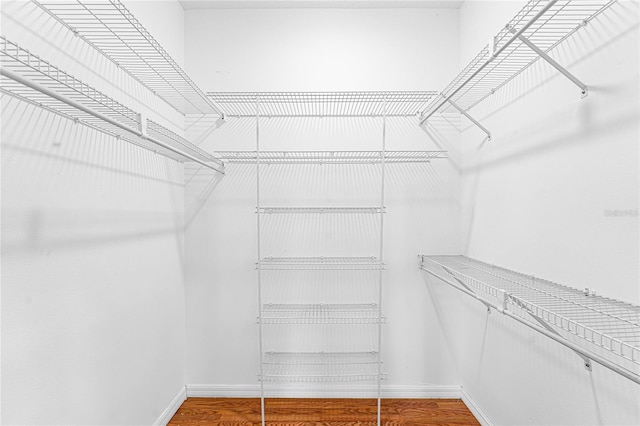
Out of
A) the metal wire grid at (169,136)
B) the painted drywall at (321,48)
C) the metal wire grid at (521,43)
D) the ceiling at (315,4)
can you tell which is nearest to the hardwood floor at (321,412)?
the metal wire grid at (169,136)

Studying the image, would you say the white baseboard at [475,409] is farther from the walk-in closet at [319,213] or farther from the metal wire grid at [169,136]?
the metal wire grid at [169,136]

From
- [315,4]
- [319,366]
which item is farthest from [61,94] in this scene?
[319,366]

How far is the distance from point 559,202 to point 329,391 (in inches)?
67.1

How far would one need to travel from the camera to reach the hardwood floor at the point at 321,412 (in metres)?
1.83

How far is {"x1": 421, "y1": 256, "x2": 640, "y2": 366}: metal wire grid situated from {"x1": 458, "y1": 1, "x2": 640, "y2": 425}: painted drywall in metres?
0.05

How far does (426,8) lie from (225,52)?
1.32m

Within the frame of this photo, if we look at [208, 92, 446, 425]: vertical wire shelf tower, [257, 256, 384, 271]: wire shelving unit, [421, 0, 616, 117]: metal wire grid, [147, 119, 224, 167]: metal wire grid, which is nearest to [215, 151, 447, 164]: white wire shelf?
[208, 92, 446, 425]: vertical wire shelf tower

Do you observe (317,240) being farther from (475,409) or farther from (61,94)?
(61,94)

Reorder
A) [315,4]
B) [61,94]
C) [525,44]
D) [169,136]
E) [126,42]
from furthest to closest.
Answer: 1. [315,4]
2. [126,42]
3. [169,136]
4. [525,44]
5. [61,94]

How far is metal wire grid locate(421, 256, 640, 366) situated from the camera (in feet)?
2.51

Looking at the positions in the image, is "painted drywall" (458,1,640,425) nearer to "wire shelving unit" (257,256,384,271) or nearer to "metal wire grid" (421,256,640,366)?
"metal wire grid" (421,256,640,366)

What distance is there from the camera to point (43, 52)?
1000 mm

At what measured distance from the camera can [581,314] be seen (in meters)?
0.91

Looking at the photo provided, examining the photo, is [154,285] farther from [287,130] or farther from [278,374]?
[287,130]
